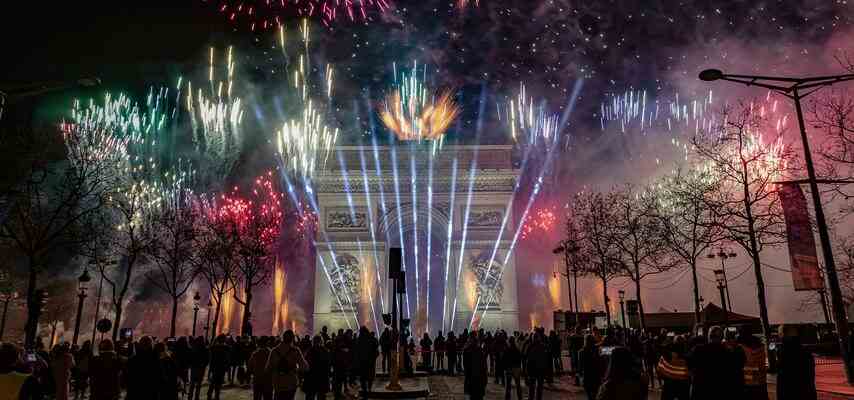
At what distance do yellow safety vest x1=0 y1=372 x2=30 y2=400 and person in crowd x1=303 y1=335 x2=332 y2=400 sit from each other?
7265 millimetres

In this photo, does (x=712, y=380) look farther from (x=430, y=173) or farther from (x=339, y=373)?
(x=430, y=173)

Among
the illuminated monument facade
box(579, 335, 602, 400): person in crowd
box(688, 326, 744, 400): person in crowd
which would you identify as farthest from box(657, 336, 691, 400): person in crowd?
the illuminated monument facade

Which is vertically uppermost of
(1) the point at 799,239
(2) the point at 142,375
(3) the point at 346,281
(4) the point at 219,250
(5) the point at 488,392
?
(4) the point at 219,250

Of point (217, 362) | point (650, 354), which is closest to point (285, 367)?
point (217, 362)

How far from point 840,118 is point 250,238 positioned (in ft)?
96.9

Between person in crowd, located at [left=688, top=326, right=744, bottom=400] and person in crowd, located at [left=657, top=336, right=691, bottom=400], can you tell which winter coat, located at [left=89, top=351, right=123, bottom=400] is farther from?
person in crowd, located at [left=657, top=336, right=691, bottom=400]

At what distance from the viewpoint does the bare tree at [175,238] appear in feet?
94.9

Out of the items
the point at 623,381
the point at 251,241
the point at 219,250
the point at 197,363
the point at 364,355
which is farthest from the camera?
the point at 251,241

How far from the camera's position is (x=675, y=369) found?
838 cm

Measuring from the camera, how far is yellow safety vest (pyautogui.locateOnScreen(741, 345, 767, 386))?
7.06m

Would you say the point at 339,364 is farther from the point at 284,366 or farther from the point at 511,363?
the point at 284,366

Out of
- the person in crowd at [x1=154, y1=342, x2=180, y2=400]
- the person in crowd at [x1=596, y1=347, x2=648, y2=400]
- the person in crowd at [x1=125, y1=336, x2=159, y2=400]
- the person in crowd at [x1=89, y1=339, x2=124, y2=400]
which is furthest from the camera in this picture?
the person in crowd at [x1=89, y1=339, x2=124, y2=400]

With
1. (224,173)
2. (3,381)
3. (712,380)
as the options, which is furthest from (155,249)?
(712,380)

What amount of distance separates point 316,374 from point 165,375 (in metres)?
4.46
